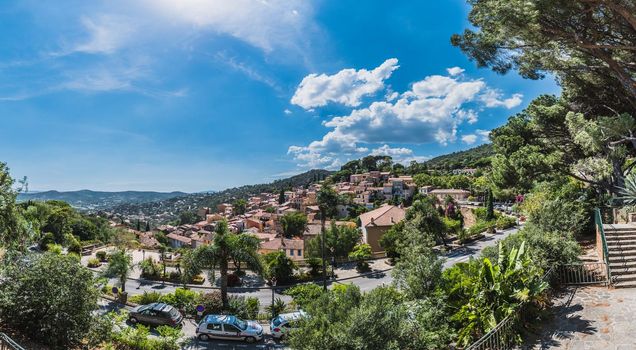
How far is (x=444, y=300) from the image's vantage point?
9773 millimetres

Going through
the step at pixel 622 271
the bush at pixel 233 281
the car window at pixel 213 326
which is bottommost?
the bush at pixel 233 281

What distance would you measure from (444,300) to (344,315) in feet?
13.3

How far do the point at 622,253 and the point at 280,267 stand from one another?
84.2ft

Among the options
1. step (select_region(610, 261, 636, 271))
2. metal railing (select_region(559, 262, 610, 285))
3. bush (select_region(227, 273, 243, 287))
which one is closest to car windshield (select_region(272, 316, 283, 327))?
metal railing (select_region(559, 262, 610, 285))

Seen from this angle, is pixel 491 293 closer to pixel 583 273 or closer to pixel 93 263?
pixel 583 273

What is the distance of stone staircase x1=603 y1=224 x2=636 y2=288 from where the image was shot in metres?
11.3

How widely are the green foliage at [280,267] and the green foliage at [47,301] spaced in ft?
73.8

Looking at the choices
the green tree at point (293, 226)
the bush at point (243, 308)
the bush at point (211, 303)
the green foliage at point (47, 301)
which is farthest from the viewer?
the green tree at point (293, 226)

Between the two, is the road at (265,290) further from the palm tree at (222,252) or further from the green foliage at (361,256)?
the palm tree at (222,252)

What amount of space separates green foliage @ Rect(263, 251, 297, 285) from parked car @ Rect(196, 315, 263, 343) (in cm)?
1330

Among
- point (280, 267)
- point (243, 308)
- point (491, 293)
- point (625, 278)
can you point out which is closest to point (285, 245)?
point (280, 267)

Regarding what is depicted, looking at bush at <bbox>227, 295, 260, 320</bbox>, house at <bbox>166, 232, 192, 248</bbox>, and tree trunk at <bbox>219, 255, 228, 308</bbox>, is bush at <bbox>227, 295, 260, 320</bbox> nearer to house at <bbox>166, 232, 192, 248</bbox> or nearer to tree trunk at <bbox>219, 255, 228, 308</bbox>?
tree trunk at <bbox>219, 255, 228, 308</bbox>

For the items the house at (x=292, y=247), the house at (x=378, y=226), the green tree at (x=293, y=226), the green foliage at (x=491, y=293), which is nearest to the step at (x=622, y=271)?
the green foliage at (x=491, y=293)

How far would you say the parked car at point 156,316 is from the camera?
757 inches
